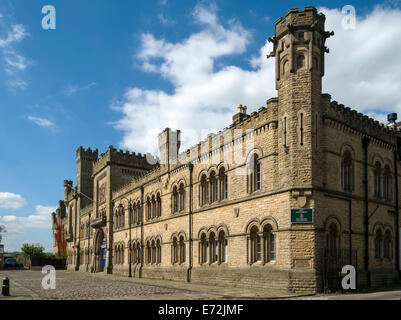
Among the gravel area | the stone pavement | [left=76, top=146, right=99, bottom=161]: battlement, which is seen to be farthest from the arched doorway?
the stone pavement

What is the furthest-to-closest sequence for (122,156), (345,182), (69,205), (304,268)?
(69,205), (122,156), (345,182), (304,268)

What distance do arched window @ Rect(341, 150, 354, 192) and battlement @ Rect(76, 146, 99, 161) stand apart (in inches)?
1865

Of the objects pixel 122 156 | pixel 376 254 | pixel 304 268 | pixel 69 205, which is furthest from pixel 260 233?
pixel 69 205

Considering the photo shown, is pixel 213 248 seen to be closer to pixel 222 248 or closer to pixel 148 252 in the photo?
pixel 222 248

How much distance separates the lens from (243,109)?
29.1 metres

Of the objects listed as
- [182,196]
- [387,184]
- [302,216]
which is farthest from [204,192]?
[387,184]

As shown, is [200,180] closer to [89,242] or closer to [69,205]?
[89,242]

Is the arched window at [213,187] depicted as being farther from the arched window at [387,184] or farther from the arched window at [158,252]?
the arched window at [387,184]

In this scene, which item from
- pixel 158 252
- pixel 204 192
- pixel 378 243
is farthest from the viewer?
pixel 158 252

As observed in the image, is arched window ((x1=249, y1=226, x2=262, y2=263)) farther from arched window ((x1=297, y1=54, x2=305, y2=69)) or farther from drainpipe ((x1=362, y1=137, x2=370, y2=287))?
arched window ((x1=297, y1=54, x2=305, y2=69))

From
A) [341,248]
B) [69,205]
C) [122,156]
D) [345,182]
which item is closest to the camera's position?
[341,248]

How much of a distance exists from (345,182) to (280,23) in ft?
28.2

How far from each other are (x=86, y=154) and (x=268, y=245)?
155 ft

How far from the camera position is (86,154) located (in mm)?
63844
